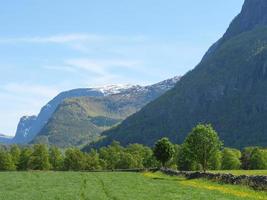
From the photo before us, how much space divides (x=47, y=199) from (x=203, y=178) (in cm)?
4669

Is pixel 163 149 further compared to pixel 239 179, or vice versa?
pixel 163 149

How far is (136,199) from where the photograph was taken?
50.7m

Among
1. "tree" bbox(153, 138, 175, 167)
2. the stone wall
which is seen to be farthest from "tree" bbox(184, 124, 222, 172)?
the stone wall

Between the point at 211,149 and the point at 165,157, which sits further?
the point at 165,157

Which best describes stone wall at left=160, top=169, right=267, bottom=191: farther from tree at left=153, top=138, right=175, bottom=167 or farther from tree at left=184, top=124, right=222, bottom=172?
tree at left=153, top=138, right=175, bottom=167

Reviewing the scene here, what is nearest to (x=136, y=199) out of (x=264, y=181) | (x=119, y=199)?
(x=119, y=199)

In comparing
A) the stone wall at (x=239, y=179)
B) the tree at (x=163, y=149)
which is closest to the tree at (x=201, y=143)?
the tree at (x=163, y=149)

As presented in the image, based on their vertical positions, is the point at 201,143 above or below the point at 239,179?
above

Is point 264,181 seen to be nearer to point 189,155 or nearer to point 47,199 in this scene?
point 47,199

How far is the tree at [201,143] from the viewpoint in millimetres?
128500

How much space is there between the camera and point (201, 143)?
424ft

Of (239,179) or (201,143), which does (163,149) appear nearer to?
(201,143)

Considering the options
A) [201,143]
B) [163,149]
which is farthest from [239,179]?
[163,149]

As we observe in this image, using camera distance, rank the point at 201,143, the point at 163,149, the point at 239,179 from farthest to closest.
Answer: the point at 163,149, the point at 201,143, the point at 239,179
